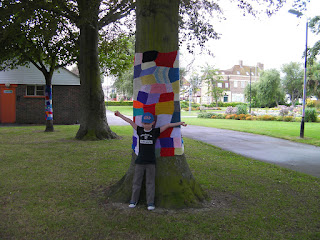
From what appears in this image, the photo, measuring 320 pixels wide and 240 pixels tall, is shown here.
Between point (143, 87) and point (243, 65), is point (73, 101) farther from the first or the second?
point (243, 65)

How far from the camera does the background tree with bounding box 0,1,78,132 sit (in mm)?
11256

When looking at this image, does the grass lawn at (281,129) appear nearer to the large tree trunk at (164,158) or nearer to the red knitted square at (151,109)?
the large tree trunk at (164,158)

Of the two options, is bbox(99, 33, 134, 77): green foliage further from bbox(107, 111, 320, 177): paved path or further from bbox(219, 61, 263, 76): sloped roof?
bbox(219, 61, 263, 76): sloped roof

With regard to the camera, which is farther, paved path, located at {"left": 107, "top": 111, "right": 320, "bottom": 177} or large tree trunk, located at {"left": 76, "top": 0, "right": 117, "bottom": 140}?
large tree trunk, located at {"left": 76, "top": 0, "right": 117, "bottom": 140}

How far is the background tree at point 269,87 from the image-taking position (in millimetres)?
57031

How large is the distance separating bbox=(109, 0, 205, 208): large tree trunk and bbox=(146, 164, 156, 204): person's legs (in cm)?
10

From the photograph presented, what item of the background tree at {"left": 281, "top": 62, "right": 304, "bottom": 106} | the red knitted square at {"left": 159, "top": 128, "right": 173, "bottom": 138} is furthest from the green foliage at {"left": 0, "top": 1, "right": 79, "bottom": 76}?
the background tree at {"left": 281, "top": 62, "right": 304, "bottom": 106}

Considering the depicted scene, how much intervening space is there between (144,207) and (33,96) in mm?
21308

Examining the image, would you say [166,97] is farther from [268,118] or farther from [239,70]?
[239,70]

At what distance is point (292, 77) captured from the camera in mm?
64562

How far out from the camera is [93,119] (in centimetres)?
1373

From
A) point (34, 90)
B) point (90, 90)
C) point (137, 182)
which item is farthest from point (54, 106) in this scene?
Result: point (137, 182)

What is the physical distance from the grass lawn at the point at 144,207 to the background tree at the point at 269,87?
5221 centimetres

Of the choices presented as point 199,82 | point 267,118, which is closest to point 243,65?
point 199,82
